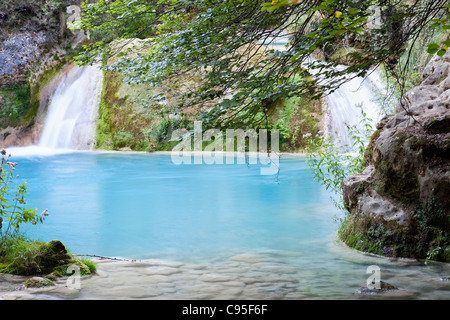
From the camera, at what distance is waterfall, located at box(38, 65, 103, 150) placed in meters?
21.0

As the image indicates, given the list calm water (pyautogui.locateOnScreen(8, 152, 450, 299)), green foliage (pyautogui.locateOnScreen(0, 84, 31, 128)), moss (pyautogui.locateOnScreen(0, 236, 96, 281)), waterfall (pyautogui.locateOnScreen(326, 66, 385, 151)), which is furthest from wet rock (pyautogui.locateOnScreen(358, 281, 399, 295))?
green foliage (pyautogui.locateOnScreen(0, 84, 31, 128))

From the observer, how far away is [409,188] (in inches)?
226

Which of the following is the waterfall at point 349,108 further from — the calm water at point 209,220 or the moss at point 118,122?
the moss at point 118,122

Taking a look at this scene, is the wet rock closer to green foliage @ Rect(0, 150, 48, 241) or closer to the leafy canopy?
the leafy canopy

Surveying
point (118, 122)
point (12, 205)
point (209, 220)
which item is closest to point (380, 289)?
point (12, 205)

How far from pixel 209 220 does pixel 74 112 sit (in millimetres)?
14828

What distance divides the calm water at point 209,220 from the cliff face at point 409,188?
26 cm

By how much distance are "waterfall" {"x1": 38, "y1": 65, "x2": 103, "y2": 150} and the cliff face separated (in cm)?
1662

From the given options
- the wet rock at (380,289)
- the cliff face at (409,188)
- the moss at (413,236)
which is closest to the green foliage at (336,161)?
the cliff face at (409,188)

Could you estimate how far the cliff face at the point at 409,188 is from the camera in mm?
5477
